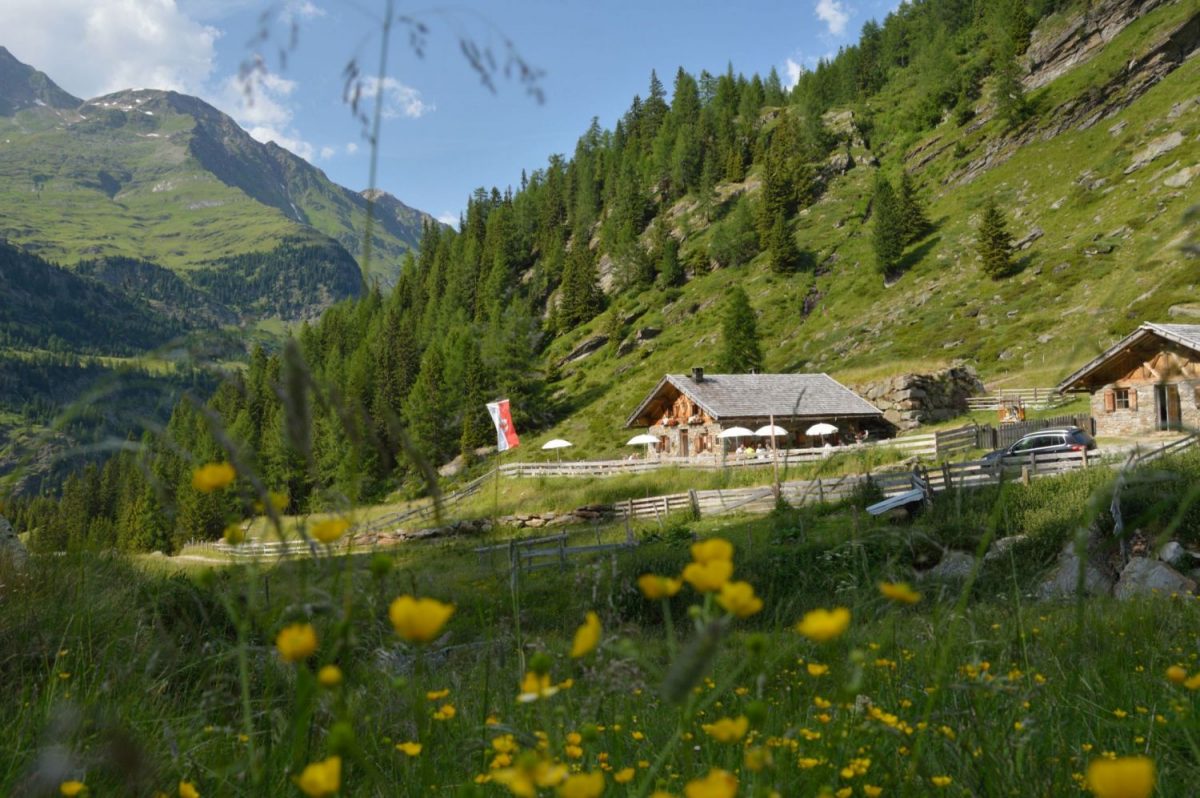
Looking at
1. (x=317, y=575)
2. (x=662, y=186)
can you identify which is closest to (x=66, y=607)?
(x=317, y=575)

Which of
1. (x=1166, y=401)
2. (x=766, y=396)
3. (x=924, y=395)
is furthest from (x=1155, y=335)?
(x=766, y=396)

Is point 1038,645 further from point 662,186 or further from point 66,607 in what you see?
point 662,186

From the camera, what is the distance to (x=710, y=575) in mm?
784

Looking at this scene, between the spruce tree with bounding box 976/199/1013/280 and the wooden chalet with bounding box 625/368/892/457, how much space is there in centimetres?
2544

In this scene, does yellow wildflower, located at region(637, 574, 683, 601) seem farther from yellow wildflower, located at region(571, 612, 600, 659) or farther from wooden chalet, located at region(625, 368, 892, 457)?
wooden chalet, located at region(625, 368, 892, 457)

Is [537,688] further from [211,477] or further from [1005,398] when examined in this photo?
[1005,398]

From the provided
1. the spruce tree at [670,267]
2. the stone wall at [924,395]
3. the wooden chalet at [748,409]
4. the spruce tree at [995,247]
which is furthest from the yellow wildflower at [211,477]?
the spruce tree at [670,267]

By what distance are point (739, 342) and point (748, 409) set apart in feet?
60.6

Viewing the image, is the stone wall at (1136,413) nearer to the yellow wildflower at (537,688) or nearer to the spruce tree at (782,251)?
the yellow wildflower at (537,688)

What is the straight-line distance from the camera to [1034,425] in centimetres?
2942

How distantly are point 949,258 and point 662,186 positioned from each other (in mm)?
62976

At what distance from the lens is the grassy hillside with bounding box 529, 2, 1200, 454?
1965 inches

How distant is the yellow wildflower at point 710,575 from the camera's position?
0.78m

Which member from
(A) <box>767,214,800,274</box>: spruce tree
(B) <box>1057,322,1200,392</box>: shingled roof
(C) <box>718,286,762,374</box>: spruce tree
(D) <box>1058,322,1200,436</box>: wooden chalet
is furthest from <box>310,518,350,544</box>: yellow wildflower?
(A) <box>767,214,800,274</box>: spruce tree
